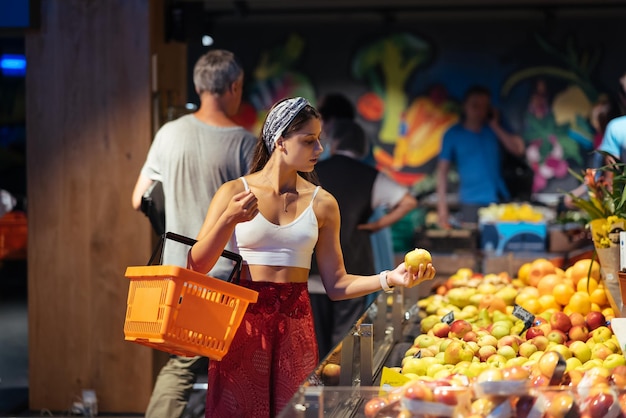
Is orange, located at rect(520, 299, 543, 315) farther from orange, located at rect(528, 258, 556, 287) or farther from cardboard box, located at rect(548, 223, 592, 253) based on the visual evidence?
cardboard box, located at rect(548, 223, 592, 253)

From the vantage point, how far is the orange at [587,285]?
3766 mm

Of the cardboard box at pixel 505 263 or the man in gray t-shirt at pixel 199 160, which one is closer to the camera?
the man in gray t-shirt at pixel 199 160

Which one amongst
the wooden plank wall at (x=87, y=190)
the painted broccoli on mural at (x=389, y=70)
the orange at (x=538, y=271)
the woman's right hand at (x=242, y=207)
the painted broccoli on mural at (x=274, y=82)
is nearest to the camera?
the woman's right hand at (x=242, y=207)

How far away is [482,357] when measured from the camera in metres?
2.96

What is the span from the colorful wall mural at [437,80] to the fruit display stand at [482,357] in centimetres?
639

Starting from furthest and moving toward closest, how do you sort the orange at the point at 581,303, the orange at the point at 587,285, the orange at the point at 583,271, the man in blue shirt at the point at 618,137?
the man in blue shirt at the point at 618,137
the orange at the point at 583,271
the orange at the point at 587,285
the orange at the point at 581,303

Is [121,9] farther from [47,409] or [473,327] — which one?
[473,327]

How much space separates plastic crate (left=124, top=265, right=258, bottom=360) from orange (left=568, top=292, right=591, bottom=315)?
142cm

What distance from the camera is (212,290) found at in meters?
2.78

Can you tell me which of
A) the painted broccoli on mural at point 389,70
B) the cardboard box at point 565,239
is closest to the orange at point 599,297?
the cardboard box at point 565,239

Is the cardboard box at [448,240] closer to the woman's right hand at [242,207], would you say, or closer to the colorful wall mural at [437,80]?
the woman's right hand at [242,207]

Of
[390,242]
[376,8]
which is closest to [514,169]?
[376,8]

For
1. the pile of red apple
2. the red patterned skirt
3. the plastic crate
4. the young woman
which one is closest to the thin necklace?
the young woman

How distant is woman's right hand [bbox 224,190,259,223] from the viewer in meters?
2.81
